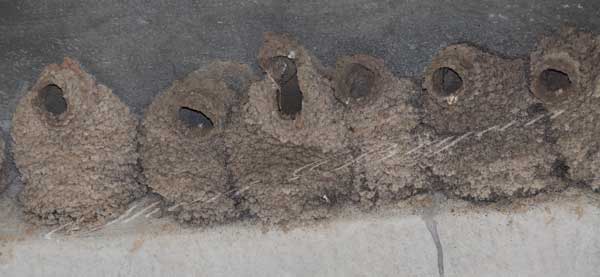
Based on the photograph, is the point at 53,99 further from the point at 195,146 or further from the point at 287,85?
the point at 287,85

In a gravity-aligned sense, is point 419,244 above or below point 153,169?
below

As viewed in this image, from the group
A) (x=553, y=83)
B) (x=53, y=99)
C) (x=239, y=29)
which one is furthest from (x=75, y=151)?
→ (x=553, y=83)

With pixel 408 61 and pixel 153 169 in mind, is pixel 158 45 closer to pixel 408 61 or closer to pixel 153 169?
pixel 153 169

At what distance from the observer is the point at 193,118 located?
436 centimetres

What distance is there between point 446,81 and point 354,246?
1064mm

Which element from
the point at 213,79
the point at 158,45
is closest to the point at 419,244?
the point at 213,79

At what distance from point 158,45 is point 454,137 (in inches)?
66.0

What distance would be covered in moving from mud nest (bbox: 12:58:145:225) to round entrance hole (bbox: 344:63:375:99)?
128 centimetres

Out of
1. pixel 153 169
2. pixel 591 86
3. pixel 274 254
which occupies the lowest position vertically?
pixel 274 254

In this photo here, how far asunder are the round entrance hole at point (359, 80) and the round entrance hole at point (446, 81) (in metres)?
0.35

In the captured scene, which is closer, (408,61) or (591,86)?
(591,86)

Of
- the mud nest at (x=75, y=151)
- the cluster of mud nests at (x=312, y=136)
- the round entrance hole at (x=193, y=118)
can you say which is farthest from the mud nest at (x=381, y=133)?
the mud nest at (x=75, y=151)

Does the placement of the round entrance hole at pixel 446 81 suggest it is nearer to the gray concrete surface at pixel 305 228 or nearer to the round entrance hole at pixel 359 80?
the gray concrete surface at pixel 305 228

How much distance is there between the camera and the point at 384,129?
3990 mm
